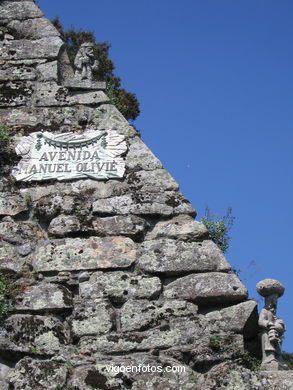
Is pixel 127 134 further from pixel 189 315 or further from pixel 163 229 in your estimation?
pixel 189 315

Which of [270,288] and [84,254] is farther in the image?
[84,254]

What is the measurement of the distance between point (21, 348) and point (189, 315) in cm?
130

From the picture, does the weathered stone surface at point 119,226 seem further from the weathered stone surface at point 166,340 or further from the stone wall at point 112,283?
the weathered stone surface at point 166,340

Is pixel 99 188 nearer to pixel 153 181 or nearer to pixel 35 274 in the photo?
pixel 153 181

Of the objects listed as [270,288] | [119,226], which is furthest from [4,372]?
[270,288]

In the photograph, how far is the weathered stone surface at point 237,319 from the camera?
255 inches

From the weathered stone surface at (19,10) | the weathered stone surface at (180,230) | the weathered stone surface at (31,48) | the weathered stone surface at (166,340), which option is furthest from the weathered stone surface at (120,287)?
the weathered stone surface at (19,10)

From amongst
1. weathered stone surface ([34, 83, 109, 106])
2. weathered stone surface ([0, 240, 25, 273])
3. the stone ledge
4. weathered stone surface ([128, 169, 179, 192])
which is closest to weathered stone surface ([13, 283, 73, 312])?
weathered stone surface ([0, 240, 25, 273])

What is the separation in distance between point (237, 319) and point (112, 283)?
41.0 inches

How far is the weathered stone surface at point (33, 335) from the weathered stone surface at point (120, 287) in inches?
14.6

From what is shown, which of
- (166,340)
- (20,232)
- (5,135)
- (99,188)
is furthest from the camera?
(5,135)

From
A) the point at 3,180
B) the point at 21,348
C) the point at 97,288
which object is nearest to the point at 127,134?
the point at 3,180

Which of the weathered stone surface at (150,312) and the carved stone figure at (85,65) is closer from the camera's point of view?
the weathered stone surface at (150,312)

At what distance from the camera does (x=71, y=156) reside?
7930mm
